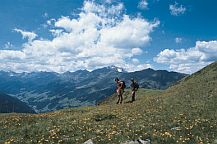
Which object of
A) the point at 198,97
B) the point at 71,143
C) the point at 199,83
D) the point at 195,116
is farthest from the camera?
the point at 199,83

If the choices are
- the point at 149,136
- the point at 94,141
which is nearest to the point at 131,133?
the point at 149,136

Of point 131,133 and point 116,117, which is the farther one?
point 116,117

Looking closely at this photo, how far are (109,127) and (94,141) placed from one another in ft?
16.2

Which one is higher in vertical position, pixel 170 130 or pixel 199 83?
pixel 199 83

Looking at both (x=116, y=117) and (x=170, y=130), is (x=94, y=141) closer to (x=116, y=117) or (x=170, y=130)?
(x=170, y=130)

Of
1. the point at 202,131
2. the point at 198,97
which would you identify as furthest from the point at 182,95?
the point at 202,131

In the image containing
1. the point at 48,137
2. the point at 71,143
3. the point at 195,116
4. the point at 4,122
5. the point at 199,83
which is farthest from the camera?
the point at 199,83

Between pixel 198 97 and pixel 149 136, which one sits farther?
pixel 198 97

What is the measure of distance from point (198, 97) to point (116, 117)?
697 inches

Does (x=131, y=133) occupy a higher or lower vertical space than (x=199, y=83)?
lower

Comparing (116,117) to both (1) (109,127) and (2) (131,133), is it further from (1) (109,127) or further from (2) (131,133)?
(2) (131,133)

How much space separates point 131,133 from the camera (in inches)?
981

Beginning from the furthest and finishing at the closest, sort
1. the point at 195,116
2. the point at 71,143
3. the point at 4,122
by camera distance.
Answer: the point at 195,116 < the point at 4,122 < the point at 71,143

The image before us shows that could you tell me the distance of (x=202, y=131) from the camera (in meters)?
26.6
